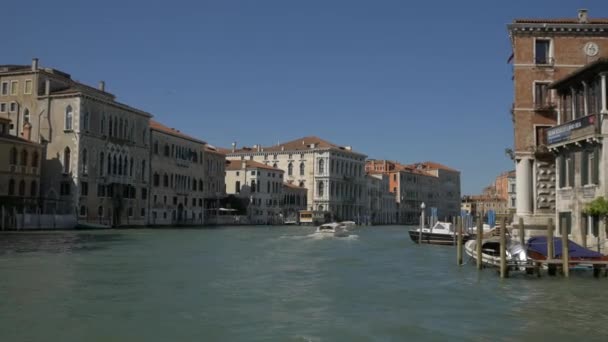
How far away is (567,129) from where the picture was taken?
1964 centimetres

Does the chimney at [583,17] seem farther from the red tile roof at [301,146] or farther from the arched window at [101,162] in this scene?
the red tile roof at [301,146]

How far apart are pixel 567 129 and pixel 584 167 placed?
1.45 meters

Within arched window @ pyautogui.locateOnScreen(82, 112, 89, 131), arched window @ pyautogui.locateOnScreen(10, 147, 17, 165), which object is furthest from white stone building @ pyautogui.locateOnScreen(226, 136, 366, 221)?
arched window @ pyautogui.locateOnScreen(10, 147, 17, 165)

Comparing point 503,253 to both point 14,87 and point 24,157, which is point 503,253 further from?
point 14,87

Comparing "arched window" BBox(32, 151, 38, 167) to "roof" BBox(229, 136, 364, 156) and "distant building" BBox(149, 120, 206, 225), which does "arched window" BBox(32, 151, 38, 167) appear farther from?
"roof" BBox(229, 136, 364, 156)

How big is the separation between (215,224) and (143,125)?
13980 mm

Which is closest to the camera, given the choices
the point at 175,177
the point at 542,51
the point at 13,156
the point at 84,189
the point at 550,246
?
the point at 550,246

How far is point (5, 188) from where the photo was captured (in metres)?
37.9

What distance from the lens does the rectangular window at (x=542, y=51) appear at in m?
25.2

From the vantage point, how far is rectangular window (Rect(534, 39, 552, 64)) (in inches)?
993

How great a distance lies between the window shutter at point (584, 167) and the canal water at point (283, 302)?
13.7 ft

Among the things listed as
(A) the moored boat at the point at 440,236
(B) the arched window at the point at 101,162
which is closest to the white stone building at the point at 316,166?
(B) the arched window at the point at 101,162

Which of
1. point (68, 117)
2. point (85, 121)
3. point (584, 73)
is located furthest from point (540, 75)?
point (68, 117)

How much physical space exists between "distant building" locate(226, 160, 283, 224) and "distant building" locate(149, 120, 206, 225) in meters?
8.41
